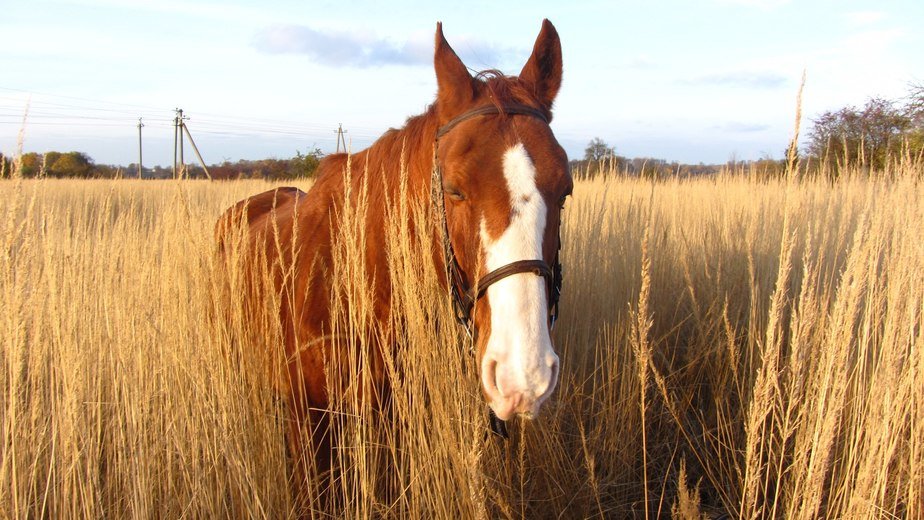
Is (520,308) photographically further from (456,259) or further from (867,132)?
(867,132)

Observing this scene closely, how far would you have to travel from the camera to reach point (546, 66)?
2227 mm

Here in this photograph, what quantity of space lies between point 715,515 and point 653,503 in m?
0.27

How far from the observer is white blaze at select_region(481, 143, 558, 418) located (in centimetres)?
143

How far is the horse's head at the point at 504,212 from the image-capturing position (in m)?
1.45

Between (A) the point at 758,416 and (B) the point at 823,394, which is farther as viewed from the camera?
(B) the point at 823,394

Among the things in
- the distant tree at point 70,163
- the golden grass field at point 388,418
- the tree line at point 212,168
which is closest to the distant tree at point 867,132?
the golden grass field at point 388,418

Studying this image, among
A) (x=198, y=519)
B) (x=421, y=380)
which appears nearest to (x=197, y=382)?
(x=198, y=519)

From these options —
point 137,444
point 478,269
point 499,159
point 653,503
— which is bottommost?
point 653,503

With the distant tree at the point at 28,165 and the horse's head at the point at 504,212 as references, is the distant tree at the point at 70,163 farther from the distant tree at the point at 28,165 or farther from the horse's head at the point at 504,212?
the horse's head at the point at 504,212

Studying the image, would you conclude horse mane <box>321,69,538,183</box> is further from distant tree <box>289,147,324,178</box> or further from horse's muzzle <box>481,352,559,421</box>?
distant tree <box>289,147,324,178</box>

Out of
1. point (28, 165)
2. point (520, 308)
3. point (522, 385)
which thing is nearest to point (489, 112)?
point (520, 308)

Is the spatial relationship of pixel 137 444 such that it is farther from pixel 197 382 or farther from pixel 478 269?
pixel 478 269

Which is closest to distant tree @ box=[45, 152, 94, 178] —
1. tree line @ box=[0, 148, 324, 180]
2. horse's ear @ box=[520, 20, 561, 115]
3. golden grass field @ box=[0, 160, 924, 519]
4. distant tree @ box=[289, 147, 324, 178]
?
tree line @ box=[0, 148, 324, 180]

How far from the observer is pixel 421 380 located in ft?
6.26
